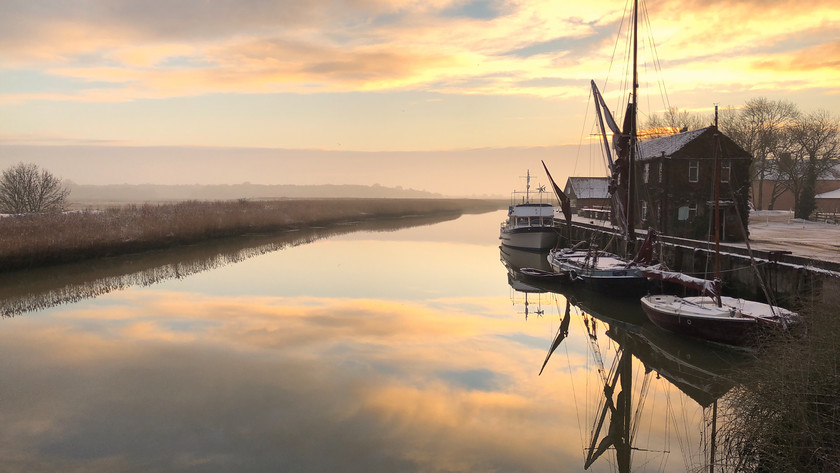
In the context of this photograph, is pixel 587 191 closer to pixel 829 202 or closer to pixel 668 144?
pixel 829 202

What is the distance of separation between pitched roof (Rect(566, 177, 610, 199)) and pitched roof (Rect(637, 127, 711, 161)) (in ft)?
143

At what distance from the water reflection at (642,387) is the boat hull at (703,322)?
56cm

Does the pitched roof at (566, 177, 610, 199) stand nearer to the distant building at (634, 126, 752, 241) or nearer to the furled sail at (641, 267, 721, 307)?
the distant building at (634, 126, 752, 241)

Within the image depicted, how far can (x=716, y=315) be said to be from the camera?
18.2 meters

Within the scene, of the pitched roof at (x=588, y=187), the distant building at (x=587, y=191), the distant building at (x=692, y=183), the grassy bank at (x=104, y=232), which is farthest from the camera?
the pitched roof at (x=588, y=187)

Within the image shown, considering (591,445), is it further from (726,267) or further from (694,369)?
(726,267)

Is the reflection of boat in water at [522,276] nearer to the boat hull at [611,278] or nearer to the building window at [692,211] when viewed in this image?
the boat hull at [611,278]

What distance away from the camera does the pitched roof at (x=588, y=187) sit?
3553 inches

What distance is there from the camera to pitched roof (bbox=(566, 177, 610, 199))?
90250 millimetres

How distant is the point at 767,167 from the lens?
233ft

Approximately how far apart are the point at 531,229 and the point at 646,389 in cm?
3279

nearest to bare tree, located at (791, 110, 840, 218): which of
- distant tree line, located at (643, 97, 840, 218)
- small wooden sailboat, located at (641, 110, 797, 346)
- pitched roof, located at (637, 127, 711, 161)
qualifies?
distant tree line, located at (643, 97, 840, 218)

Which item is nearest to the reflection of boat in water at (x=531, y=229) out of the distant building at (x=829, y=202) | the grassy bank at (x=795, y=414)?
the grassy bank at (x=795, y=414)

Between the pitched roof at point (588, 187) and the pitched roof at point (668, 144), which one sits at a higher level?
the pitched roof at point (668, 144)
